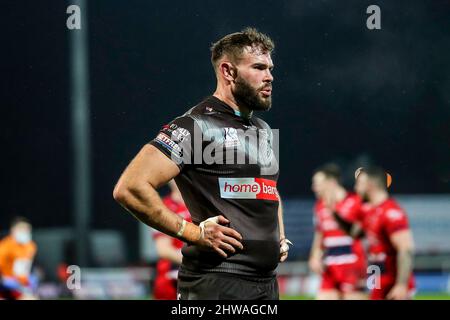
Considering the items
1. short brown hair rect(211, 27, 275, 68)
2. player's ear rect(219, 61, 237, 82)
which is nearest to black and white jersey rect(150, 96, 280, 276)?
player's ear rect(219, 61, 237, 82)

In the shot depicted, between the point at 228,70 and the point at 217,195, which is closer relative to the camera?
the point at 217,195

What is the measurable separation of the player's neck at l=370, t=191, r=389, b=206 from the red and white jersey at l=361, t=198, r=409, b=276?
0.03m

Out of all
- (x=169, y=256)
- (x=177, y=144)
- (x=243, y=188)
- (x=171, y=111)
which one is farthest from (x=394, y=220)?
(x=177, y=144)

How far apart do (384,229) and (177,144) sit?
3969mm

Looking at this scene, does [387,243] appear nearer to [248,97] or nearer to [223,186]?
[248,97]

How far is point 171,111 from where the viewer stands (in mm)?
9312

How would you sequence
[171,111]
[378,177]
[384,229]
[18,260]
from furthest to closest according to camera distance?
[18,260], [171,111], [378,177], [384,229]

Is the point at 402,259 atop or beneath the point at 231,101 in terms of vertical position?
beneath

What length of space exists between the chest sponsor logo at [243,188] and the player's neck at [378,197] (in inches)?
146

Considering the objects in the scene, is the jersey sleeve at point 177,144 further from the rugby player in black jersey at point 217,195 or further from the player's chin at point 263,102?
the player's chin at point 263,102

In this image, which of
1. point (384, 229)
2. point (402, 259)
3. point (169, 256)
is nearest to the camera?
point (169, 256)

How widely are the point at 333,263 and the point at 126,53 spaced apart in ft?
11.7
